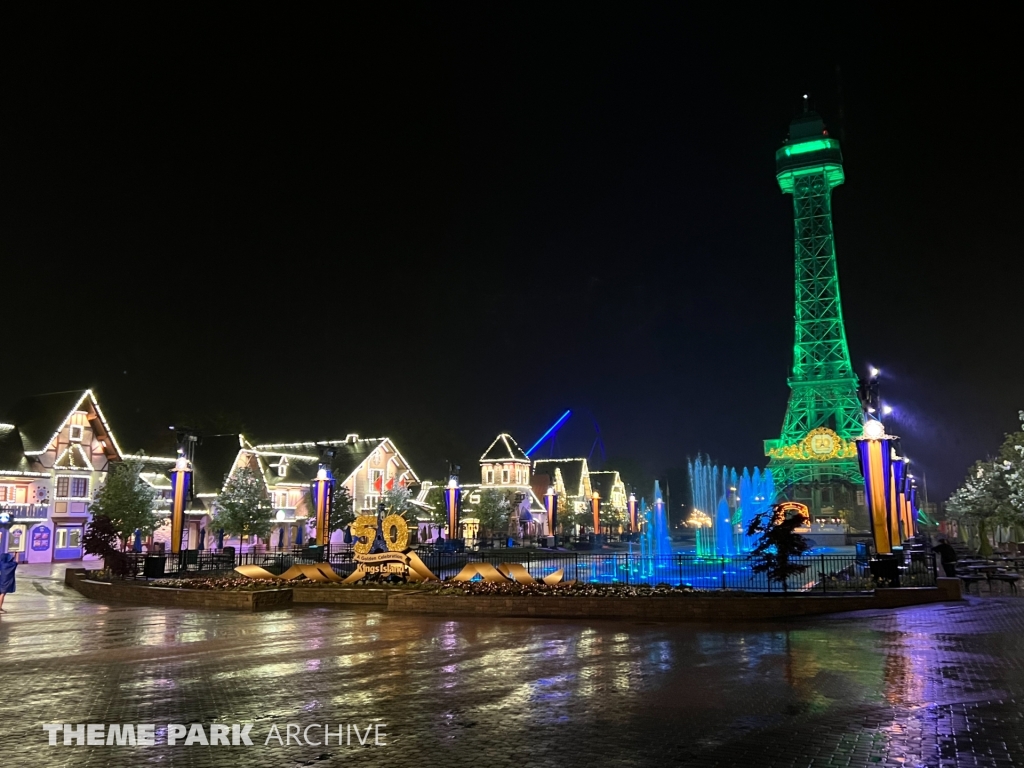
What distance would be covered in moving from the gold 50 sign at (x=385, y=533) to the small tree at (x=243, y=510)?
28.7m

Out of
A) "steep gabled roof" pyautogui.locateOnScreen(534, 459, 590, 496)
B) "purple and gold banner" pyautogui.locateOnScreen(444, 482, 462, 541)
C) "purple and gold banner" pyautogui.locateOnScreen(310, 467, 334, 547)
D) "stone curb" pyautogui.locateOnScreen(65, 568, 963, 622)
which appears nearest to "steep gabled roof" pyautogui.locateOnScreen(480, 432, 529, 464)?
"steep gabled roof" pyautogui.locateOnScreen(534, 459, 590, 496)

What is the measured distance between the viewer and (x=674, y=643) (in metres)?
14.9

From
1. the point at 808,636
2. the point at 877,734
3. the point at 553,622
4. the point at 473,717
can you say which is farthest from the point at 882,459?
the point at 473,717

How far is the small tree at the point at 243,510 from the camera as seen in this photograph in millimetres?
51844

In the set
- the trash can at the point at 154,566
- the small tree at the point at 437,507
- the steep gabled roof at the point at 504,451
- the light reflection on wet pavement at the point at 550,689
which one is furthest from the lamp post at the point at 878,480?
the steep gabled roof at the point at 504,451

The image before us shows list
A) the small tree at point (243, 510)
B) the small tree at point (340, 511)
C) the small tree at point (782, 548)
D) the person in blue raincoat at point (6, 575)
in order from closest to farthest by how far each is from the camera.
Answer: the small tree at point (782, 548), the person in blue raincoat at point (6, 575), the small tree at point (243, 510), the small tree at point (340, 511)

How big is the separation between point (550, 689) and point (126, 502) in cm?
4501

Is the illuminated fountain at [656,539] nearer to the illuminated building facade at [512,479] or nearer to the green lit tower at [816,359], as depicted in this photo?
the illuminated building facade at [512,479]

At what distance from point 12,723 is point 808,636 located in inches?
506

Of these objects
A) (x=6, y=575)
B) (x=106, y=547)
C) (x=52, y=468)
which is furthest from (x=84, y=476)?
(x=6, y=575)

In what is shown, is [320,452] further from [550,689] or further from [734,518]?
[550,689]

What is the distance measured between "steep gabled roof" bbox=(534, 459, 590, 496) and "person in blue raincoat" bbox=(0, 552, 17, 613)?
8004 cm

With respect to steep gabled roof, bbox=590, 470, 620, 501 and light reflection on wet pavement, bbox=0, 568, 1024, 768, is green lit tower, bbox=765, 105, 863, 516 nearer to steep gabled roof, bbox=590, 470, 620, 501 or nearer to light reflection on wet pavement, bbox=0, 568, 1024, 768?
steep gabled roof, bbox=590, 470, 620, 501

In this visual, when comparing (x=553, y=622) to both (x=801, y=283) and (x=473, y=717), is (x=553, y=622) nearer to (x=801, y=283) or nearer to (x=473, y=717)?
(x=473, y=717)
